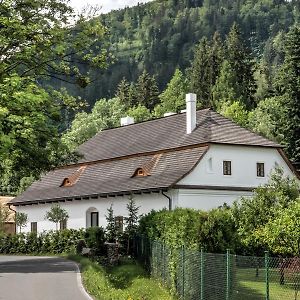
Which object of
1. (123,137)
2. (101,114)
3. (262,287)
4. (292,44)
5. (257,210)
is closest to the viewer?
(262,287)

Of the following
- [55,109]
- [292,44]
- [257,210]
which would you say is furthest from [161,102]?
[55,109]

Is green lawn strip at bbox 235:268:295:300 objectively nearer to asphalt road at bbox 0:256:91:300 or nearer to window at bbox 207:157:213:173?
asphalt road at bbox 0:256:91:300

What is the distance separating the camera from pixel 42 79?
73.1 feet

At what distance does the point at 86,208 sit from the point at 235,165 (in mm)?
11410

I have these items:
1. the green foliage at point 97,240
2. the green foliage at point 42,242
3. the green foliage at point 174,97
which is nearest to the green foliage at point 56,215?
the green foliage at point 42,242

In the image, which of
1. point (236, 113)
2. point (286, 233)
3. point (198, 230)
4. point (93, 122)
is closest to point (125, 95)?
point (93, 122)

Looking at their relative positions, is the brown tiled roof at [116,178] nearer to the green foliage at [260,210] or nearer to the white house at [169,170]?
the white house at [169,170]

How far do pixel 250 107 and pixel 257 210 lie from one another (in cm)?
7101

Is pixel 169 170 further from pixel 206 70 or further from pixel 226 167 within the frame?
pixel 206 70

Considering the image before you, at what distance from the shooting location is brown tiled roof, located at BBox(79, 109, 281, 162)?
1725 inches

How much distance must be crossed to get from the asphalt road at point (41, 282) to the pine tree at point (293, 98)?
34.8 metres

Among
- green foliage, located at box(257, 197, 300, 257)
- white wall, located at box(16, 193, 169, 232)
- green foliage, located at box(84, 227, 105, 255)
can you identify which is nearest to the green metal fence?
green foliage, located at box(257, 197, 300, 257)

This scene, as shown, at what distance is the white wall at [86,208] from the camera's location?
42250mm

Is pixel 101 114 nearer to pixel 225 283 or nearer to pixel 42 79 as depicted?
pixel 42 79
